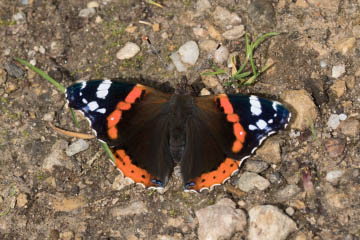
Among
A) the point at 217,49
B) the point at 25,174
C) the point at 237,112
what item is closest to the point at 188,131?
the point at 237,112

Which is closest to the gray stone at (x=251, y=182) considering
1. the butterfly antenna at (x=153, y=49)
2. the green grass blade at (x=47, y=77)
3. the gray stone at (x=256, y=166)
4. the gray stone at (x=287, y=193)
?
the gray stone at (x=256, y=166)

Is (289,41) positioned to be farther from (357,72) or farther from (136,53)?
(136,53)

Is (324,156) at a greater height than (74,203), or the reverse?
(324,156)

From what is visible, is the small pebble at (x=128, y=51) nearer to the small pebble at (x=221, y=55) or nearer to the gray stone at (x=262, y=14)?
the small pebble at (x=221, y=55)

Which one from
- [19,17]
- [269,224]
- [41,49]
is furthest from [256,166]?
[19,17]

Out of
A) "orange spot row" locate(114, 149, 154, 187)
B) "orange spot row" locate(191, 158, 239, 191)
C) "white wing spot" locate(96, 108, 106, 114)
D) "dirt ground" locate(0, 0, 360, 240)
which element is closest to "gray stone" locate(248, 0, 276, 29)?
"dirt ground" locate(0, 0, 360, 240)
